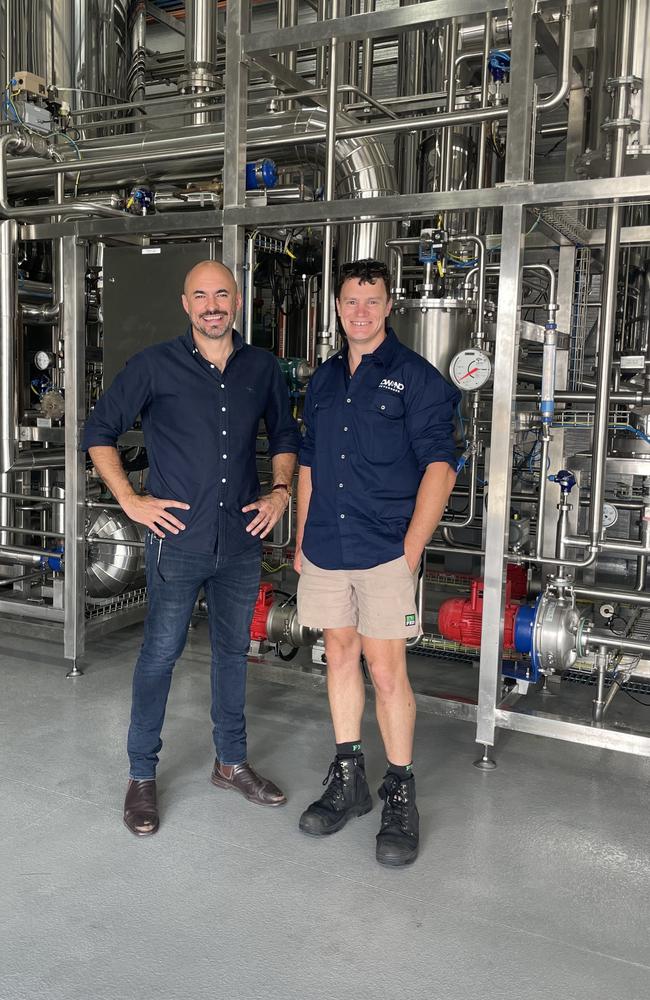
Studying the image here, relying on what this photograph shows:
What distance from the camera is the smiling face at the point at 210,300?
2.57m

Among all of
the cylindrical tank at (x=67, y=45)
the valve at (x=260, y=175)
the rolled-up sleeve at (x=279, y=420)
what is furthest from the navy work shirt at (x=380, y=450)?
the cylindrical tank at (x=67, y=45)

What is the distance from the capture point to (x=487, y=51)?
3355mm

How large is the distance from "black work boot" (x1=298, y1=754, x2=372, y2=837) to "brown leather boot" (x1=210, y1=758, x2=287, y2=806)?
0.55 ft

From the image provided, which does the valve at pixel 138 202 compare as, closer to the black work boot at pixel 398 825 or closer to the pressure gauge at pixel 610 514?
the pressure gauge at pixel 610 514

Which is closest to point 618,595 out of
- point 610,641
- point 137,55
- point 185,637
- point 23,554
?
point 610,641

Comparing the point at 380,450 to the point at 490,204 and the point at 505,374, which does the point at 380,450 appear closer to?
the point at 505,374

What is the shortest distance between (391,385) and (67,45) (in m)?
4.36

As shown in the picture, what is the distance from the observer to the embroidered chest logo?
2463mm

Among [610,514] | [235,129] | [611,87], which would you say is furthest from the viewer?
[610,514]

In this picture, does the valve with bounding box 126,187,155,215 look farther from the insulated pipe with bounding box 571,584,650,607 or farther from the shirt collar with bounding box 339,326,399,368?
the insulated pipe with bounding box 571,584,650,607

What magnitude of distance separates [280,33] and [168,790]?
8.89ft

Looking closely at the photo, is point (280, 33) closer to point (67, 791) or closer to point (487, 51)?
point (487, 51)

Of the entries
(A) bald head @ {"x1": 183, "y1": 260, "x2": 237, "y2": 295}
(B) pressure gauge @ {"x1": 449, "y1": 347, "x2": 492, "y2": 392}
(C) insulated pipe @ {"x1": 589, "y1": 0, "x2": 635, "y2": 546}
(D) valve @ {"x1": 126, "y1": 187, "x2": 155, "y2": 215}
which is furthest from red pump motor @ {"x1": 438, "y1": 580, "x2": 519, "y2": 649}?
(D) valve @ {"x1": 126, "y1": 187, "x2": 155, "y2": 215}

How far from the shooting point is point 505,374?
9.65 ft
